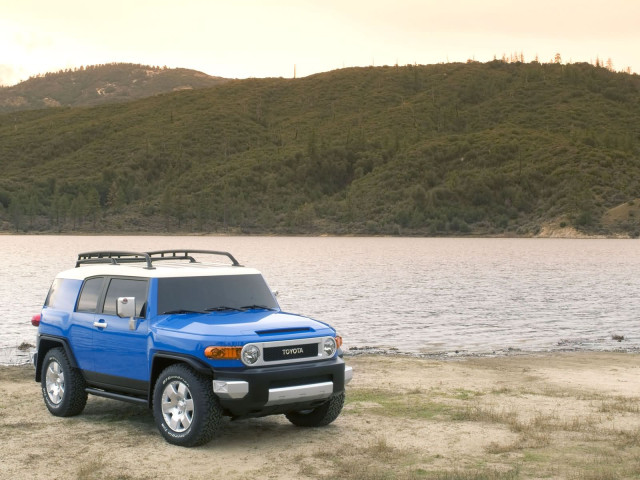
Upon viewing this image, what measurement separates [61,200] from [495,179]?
94.2 metres

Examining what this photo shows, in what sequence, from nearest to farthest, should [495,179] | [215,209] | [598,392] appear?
[598,392] < [495,179] < [215,209]

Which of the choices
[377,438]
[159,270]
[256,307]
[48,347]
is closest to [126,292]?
[159,270]

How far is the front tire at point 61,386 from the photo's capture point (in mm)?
11000

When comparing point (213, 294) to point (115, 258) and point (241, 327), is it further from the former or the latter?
point (115, 258)

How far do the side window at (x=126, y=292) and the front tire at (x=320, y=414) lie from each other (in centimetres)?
236

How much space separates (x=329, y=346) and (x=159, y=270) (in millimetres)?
2260

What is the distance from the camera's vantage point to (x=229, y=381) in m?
9.09

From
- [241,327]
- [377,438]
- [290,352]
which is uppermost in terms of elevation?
[241,327]

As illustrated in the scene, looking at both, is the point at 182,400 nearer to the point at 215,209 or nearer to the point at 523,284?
the point at 523,284

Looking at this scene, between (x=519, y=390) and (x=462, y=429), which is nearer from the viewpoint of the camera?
(x=462, y=429)

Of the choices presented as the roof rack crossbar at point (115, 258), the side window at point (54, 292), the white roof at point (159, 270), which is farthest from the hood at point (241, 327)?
the side window at point (54, 292)

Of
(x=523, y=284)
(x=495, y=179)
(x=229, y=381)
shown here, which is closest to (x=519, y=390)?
(x=229, y=381)

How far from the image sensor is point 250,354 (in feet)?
30.2

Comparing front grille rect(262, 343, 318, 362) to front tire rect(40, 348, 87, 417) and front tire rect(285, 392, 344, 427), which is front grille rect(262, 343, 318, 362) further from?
front tire rect(40, 348, 87, 417)
